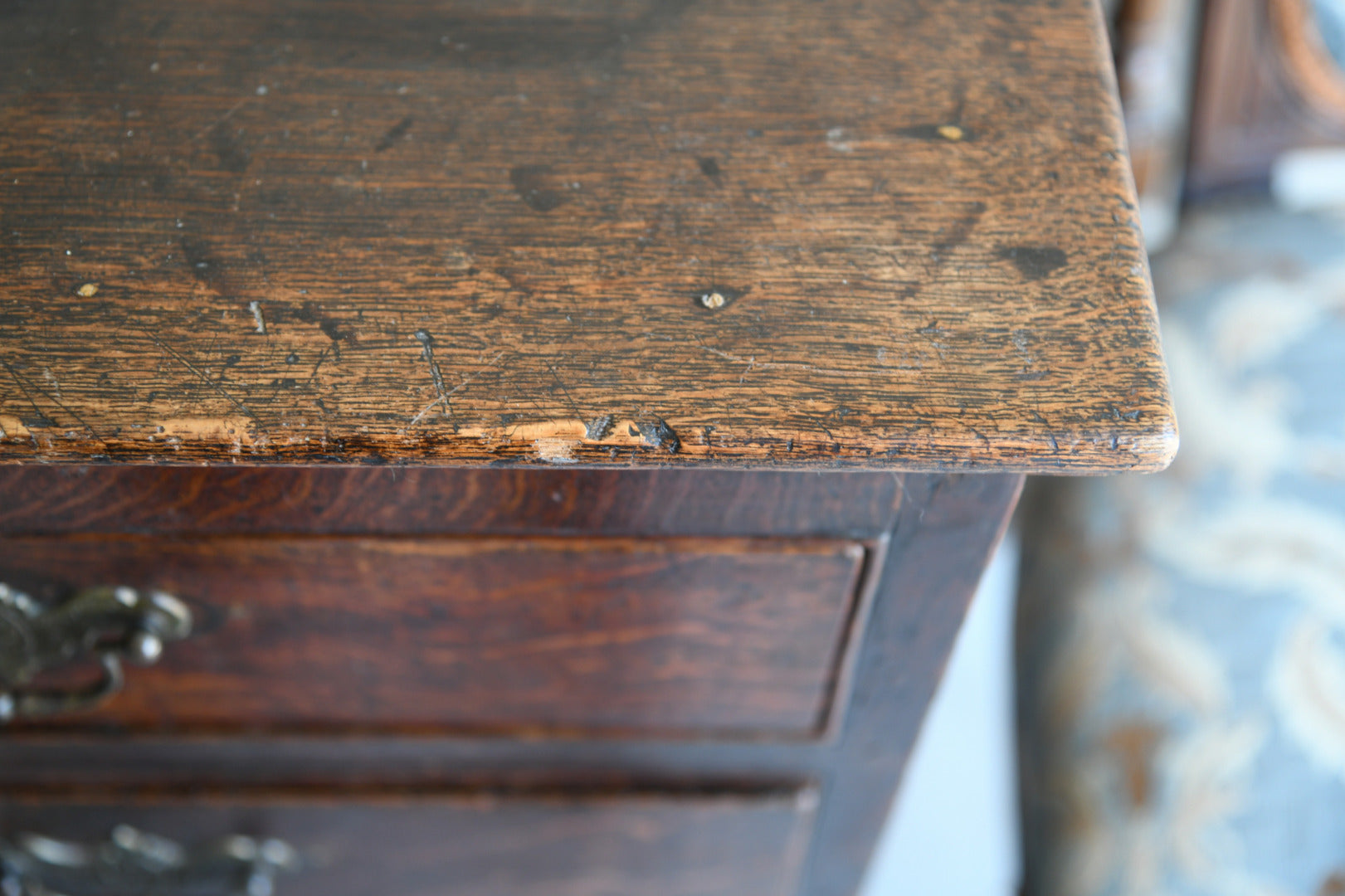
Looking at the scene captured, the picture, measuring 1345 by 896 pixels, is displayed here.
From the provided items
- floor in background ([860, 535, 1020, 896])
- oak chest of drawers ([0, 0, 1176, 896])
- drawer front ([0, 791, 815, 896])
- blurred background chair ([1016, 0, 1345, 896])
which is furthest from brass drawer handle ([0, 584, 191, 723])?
floor in background ([860, 535, 1020, 896])

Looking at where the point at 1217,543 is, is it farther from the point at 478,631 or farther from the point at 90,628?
the point at 90,628

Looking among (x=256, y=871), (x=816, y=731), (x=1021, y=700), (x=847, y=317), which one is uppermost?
(x=847, y=317)

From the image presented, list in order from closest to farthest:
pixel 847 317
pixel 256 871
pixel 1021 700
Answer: pixel 847 317
pixel 256 871
pixel 1021 700

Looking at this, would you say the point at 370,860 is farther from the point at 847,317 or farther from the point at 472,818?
the point at 847,317

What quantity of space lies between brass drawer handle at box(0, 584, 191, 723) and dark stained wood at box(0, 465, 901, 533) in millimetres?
32

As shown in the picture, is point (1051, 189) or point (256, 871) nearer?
point (1051, 189)

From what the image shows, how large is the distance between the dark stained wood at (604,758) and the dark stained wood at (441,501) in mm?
67

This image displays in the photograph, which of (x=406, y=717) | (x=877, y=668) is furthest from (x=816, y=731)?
(x=406, y=717)

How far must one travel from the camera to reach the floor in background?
838mm

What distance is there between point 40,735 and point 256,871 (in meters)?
0.12

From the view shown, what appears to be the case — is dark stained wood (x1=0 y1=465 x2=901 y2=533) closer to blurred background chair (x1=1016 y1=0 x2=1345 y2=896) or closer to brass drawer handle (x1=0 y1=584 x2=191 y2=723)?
brass drawer handle (x1=0 y1=584 x2=191 y2=723)

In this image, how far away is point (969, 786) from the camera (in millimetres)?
886

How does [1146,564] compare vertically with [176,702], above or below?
below

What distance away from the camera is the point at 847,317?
26cm
